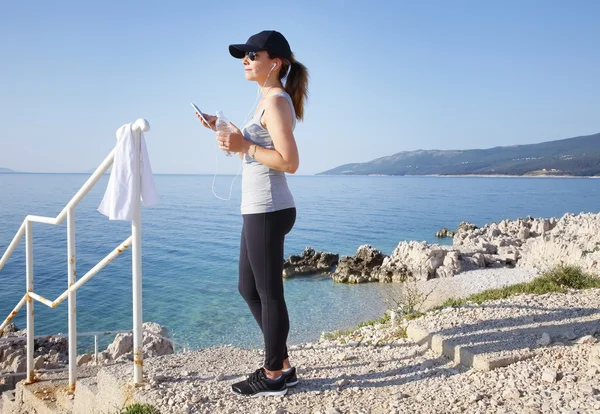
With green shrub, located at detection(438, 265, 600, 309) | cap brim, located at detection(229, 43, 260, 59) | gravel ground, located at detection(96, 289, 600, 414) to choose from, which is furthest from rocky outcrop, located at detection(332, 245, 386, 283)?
cap brim, located at detection(229, 43, 260, 59)

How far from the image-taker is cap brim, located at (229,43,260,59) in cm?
311

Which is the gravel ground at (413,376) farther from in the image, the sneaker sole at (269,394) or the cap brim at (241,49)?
the cap brim at (241,49)

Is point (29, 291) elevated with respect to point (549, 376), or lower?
elevated

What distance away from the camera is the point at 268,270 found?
316cm

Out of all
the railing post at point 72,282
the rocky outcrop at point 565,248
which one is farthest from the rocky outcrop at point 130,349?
the rocky outcrop at point 565,248

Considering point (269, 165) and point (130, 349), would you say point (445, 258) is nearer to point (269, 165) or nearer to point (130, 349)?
point (130, 349)

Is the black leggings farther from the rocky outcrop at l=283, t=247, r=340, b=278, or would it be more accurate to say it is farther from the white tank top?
the rocky outcrop at l=283, t=247, r=340, b=278

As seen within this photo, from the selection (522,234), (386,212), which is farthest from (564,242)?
(386,212)

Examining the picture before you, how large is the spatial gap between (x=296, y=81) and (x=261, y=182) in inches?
31.5

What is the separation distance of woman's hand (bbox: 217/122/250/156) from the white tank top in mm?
133

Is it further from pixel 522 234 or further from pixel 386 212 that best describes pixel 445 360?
pixel 386 212

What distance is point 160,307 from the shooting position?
50.6 ft

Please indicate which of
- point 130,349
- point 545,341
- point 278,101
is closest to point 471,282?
point 130,349

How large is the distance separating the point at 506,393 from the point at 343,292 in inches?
539
